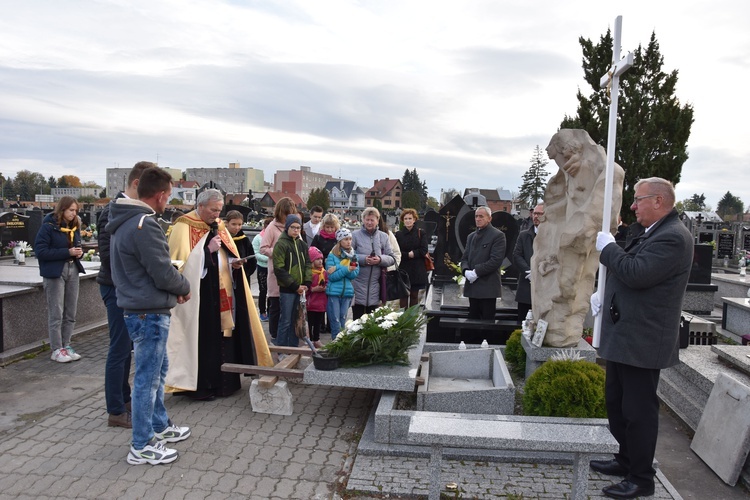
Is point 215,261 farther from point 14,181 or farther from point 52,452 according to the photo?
point 14,181

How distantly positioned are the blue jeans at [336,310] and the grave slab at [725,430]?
4.05 metres

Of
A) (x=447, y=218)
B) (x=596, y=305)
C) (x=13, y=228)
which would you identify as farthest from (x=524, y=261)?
(x=13, y=228)

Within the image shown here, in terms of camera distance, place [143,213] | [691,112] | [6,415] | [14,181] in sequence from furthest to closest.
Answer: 1. [14,181]
2. [691,112]
3. [6,415]
4. [143,213]

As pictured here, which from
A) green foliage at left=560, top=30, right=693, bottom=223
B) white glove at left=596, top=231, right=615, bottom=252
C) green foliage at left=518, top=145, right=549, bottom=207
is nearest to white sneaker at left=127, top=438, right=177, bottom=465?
white glove at left=596, top=231, right=615, bottom=252

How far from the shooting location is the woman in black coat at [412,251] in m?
8.62

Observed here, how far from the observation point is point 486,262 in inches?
265

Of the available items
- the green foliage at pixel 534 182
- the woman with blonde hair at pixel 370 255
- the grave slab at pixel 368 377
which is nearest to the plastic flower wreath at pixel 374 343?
the grave slab at pixel 368 377

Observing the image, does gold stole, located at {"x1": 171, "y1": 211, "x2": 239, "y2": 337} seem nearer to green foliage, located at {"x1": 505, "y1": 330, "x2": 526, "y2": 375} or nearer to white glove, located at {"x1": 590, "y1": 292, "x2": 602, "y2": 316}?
green foliage, located at {"x1": 505, "y1": 330, "x2": 526, "y2": 375}

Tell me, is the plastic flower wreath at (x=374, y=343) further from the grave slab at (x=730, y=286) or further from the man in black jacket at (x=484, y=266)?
the grave slab at (x=730, y=286)

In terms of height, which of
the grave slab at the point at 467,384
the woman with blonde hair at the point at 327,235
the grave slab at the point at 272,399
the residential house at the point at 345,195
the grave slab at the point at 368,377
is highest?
the residential house at the point at 345,195

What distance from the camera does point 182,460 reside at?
3936 millimetres

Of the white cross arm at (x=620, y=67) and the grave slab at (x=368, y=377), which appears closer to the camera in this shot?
the white cross arm at (x=620, y=67)

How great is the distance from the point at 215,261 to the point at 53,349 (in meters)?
2.80

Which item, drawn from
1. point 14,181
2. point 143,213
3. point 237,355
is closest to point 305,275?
point 237,355
